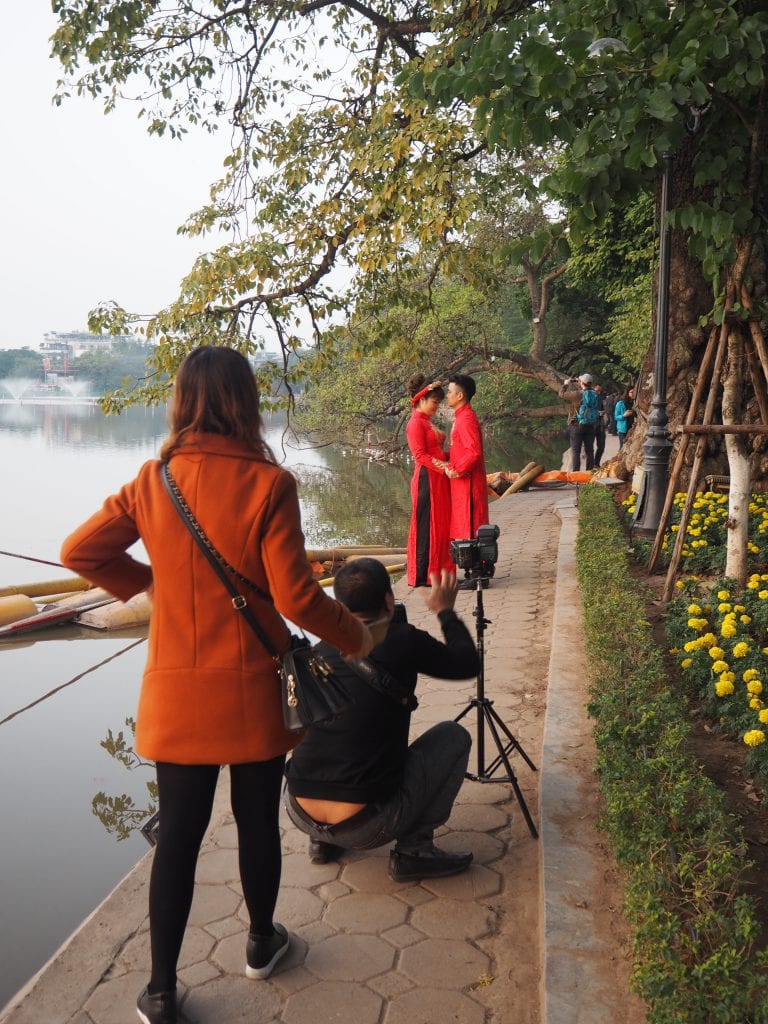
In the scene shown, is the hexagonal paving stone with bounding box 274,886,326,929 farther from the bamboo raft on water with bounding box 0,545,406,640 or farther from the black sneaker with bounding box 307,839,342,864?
the bamboo raft on water with bounding box 0,545,406,640

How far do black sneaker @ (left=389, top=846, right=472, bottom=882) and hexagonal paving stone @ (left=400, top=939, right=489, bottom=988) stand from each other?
0.35m

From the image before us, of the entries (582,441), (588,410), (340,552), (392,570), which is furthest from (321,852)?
(582,441)

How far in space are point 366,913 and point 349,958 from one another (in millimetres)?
250

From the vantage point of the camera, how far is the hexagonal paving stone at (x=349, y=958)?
113 inches

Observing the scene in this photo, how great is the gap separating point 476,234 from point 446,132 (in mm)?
17052

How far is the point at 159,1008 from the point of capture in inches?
101

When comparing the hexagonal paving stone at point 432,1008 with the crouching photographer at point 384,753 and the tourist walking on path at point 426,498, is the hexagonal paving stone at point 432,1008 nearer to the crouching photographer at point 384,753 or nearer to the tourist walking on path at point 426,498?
the crouching photographer at point 384,753

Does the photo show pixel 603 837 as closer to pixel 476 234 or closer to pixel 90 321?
pixel 90 321

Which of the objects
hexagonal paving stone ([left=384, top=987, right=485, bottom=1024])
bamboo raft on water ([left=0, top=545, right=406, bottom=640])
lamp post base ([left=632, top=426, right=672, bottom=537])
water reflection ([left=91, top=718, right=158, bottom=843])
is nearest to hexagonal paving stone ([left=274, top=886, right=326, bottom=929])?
hexagonal paving stone ([left=384, top=987, right=485, bottom=1024])

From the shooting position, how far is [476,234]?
25672 mm

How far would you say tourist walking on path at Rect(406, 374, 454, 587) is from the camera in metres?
7.56

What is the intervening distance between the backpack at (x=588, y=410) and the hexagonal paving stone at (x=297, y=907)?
45.4ft

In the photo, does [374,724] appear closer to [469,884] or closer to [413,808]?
[413,808]

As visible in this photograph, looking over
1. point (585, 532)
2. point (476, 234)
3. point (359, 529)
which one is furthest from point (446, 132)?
point (476, 234)
